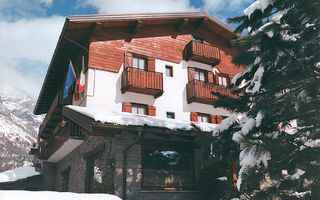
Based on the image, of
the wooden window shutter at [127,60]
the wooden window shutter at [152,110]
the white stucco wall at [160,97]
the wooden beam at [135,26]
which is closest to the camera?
the white stucco wall at [160,97]

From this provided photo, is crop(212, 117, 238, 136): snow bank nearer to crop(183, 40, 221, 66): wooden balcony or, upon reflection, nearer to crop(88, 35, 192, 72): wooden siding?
crop(88, 35, 192, 72): wooden siding

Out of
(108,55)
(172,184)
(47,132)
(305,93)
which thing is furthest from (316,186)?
(47,132)

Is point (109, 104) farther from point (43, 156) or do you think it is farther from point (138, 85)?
point (43, 156)

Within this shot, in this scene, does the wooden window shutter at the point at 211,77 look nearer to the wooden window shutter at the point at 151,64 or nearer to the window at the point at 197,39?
the window at the point at 197,39

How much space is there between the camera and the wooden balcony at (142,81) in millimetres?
13814

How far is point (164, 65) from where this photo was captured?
15.9 metres

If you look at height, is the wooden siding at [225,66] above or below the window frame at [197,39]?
below

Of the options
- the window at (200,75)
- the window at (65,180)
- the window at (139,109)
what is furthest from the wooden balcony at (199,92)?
the window at (65,180)

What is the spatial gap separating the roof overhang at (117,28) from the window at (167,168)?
6.18 meters

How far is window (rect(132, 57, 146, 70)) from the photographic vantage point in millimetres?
15166

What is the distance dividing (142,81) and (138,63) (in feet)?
4.94

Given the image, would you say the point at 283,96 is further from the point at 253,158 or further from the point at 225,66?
the point at 225,66

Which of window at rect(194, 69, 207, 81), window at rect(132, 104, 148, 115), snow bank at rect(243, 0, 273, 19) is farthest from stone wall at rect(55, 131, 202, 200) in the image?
snow bank at rect(243, 0, 273, 19)

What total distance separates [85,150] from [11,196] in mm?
8898
